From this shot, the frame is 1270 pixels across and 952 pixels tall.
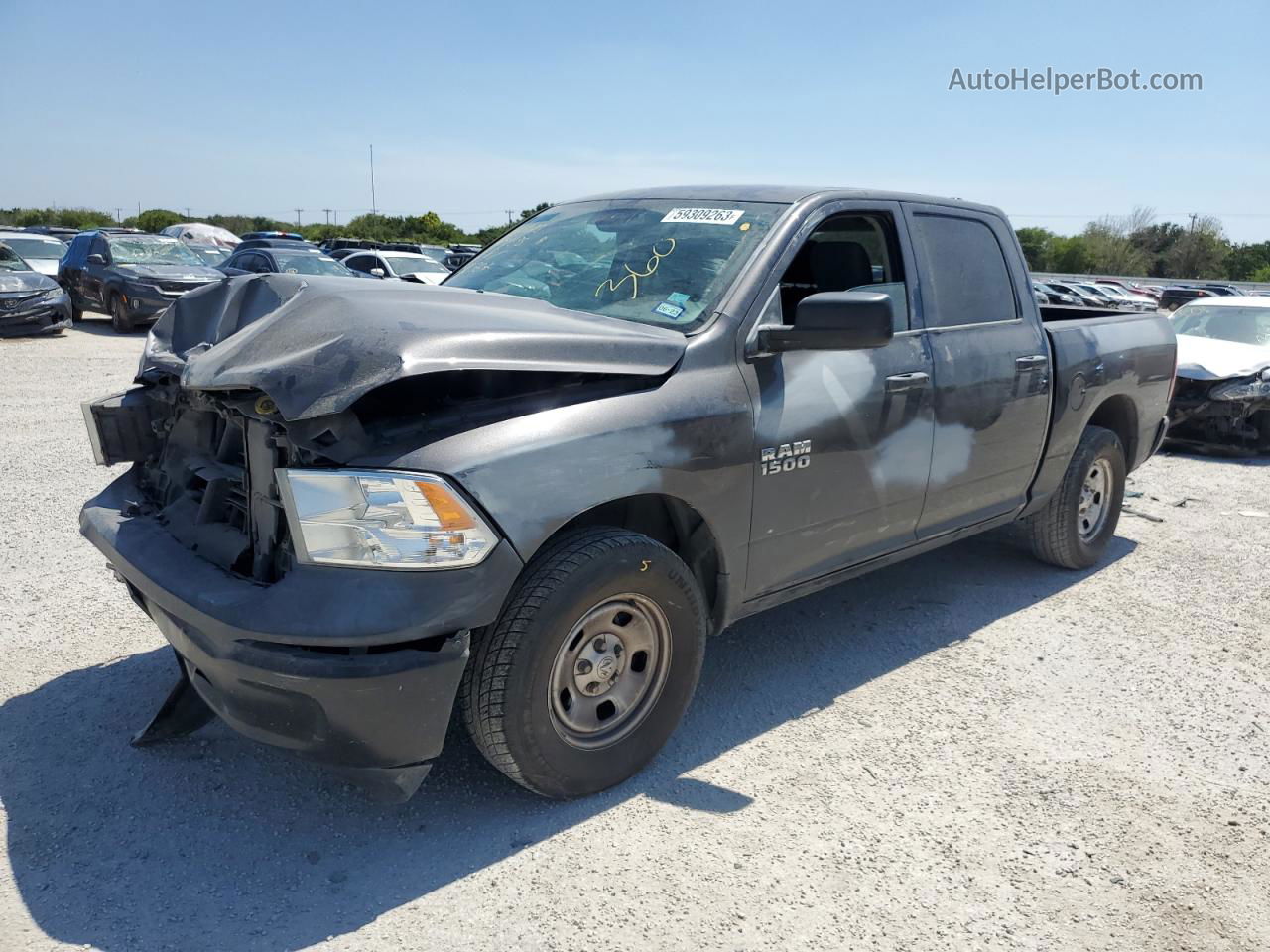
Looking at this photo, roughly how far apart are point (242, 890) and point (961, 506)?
10.6 ft

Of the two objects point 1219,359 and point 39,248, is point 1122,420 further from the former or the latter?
point 39,248

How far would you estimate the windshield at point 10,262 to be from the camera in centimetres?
1512

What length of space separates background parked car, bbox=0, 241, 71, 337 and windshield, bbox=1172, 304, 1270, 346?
594 inches

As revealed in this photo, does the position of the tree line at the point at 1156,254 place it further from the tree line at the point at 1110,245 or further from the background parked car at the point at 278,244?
the background parked car at the point at 278,244

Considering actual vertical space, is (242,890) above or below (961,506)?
below

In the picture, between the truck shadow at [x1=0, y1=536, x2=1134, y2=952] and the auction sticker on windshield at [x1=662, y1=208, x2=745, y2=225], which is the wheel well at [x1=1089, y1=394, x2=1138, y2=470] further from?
the auction sticker on windshield at [x1=662, y1=208, x2=745, y2=225]

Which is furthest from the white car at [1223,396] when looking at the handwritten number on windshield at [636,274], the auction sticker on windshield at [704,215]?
the handwritten number on windshield at [636,274]

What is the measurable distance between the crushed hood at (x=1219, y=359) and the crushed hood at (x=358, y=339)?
8.21 m

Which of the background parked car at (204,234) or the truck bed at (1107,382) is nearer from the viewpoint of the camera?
the truck bed at (1107,382)

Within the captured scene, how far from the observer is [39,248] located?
20.8 metres

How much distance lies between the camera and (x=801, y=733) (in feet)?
11.9

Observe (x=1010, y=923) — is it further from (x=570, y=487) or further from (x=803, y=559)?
(x=570, y=487)

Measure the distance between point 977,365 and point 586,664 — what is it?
234cm

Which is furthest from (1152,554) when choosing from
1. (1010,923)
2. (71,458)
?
(71,458)
